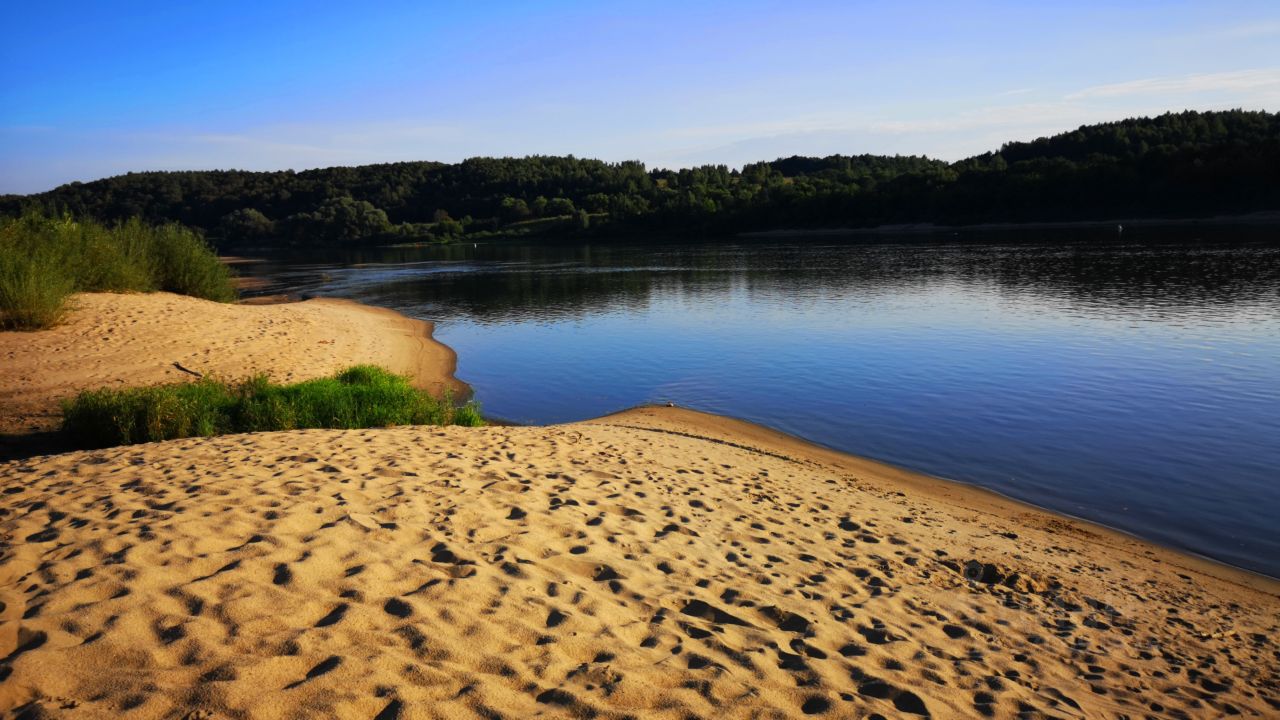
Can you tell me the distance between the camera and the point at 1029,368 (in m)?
19.2

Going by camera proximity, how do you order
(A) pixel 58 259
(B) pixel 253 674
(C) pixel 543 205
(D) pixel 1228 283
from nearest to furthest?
(B) pixel 253 674, (A) pixel 58 259, (D) pixel 1228 283, (C) pixel 543 205

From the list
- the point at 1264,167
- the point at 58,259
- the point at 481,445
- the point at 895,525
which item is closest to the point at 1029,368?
the point at 895,525

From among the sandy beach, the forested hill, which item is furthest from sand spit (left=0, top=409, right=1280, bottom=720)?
the forested hill

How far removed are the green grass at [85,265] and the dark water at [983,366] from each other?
9705mm

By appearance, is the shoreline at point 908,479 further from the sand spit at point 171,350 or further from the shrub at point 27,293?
the shrub at point 27,293

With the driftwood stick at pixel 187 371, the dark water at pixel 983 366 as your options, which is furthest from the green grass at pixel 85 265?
the dark water at pixel 983 366

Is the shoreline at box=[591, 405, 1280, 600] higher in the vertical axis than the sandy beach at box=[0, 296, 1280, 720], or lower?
lower

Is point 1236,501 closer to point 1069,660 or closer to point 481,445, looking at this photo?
point 1069,660

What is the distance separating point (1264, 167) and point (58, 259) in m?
93.4

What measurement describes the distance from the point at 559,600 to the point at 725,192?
410ft

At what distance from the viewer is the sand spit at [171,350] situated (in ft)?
48.7

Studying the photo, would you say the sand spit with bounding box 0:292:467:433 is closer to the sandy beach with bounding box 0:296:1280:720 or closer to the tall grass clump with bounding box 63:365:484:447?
the tall grass clump with bounding box 63:365:484:447

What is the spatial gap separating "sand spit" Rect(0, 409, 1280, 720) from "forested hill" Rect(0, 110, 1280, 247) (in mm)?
47777

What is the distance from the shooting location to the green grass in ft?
58.4
